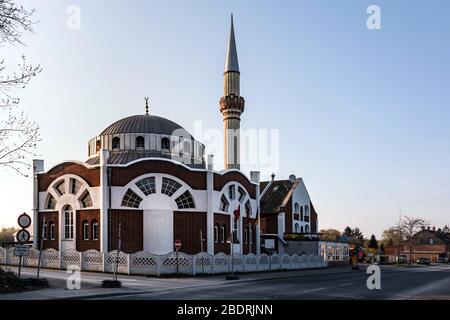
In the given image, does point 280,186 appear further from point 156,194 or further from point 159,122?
point 156,194

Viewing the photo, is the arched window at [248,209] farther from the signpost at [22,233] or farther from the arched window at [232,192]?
the signpost at [22,233]

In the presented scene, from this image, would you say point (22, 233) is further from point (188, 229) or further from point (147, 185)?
point (188, 229)

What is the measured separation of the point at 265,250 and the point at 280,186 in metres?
11.4

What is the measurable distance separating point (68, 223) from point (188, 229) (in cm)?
1056

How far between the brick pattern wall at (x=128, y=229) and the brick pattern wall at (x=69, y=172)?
321cm

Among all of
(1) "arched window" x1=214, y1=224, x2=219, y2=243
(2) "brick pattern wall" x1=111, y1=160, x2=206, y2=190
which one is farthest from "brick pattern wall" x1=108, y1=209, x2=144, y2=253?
(1) "arched window" x1=214, y1=224, x2=219, y2=243

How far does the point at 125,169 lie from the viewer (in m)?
43.5

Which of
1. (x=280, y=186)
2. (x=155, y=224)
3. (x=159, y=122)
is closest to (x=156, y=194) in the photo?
(x=155, y=224)

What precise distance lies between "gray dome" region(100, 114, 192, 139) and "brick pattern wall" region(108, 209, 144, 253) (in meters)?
11.9

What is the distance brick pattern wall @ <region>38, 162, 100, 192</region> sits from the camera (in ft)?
144

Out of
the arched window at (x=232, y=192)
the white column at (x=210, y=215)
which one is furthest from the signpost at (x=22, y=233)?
the arched window at (x=232, y=192)

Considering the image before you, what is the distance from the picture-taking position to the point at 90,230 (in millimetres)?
43938

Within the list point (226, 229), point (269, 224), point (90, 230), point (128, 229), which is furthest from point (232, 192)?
point (90, 230)
